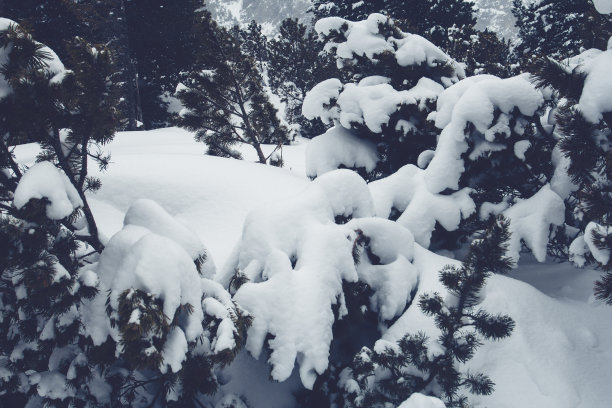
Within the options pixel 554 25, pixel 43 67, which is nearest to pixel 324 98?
pixel 43 67

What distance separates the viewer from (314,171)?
5996 millimetres

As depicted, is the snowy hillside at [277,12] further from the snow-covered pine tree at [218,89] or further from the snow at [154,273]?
the snow at [154,273]

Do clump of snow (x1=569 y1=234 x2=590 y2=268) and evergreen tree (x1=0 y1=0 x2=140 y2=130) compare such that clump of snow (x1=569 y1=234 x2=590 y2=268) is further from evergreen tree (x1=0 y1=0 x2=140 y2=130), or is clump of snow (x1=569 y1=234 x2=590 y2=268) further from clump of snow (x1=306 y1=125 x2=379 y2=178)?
evergreen tree (x1=0 y1=0 x2=140 y2=130)

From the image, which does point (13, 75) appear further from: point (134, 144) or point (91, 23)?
point (91, 23)

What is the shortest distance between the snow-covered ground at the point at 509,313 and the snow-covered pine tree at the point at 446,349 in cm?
56

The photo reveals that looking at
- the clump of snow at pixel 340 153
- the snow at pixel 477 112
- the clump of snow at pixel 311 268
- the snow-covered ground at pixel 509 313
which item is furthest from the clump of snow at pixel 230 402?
the clump of snow at pixel 340 153

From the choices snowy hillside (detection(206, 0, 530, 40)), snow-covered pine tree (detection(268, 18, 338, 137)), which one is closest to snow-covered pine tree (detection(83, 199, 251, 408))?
snow-covered pine tree (detection(268, 18, 338, 137))

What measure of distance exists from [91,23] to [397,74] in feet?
44.1

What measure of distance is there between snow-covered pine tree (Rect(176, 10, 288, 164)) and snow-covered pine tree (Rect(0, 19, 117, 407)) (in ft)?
17.3

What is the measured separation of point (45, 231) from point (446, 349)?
8.76ft

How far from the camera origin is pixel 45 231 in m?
2.33

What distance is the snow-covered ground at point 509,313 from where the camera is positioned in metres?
3.03

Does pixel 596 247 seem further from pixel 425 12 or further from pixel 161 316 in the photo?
pixel 425 12

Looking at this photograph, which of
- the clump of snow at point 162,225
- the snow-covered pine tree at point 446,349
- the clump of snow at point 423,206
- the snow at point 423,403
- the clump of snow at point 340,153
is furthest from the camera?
the clump of snow at point 340,153
